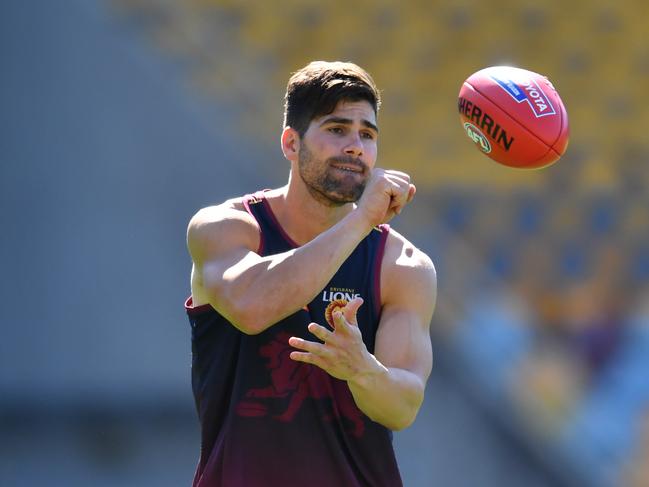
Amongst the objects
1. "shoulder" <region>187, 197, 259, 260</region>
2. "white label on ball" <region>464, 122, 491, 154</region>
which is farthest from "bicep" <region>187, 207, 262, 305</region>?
"white label on ball" <region>464, 122, 491, 154</region>

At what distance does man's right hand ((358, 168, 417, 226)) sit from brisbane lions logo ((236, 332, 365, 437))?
0.58 metres

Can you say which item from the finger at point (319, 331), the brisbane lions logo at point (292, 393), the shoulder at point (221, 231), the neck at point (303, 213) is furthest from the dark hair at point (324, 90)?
the finger at point (319, 331)

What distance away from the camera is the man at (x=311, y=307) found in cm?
378

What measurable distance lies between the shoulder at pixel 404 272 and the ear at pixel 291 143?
50 cm

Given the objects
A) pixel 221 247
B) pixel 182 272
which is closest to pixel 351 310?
pixel 221 247

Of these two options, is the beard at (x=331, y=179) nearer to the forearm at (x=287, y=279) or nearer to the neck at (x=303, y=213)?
the neck at (x=303, y=213)

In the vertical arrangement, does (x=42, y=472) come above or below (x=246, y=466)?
below

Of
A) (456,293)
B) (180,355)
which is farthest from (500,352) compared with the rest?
(180,355)

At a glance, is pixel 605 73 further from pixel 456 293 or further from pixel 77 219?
pixel 77 219

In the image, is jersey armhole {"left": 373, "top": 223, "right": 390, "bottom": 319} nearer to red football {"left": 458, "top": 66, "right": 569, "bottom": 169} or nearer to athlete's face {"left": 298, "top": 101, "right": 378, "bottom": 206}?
athlete's face {"left": 298, "top": 101, "right": 378, "bottom": 206}

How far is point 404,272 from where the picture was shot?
4219mm

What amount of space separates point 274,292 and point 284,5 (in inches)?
306

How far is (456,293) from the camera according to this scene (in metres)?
8.76

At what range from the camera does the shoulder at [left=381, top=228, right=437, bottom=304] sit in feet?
13.8
